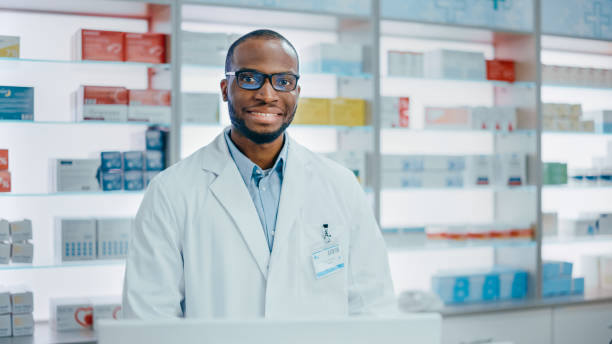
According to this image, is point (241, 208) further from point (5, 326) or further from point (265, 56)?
point (5, 326)

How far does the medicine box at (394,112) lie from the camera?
416cm

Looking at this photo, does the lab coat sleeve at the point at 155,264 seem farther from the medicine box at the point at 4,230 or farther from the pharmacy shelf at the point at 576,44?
the pharmacy shelf at the point at 576,44

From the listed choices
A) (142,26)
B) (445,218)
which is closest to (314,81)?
(142,26)

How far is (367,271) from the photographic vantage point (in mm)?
1970

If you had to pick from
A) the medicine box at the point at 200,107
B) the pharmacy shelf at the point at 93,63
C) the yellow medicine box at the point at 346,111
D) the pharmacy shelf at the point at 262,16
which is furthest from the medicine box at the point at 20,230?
the yellow medicine box at the point at 346,111

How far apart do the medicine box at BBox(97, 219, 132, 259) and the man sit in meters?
1.77

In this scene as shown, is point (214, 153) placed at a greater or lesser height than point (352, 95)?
lesser

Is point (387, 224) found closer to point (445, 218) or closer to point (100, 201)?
point (445, 218)

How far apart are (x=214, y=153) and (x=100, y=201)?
7.12 feet

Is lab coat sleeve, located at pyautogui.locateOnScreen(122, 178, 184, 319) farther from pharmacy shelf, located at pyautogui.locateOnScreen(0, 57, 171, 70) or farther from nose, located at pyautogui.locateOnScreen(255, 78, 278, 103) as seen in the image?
pharmacy shelf, located at pyautogui.locateOnScreen(0, 57, 171, 70)

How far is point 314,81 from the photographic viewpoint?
4312mm

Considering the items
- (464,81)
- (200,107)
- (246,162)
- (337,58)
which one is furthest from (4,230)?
(464,81)

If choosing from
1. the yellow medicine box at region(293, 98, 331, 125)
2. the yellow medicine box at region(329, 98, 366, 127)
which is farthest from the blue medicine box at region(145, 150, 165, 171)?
the yellow medicine box at region(329, 98, 366, 127)

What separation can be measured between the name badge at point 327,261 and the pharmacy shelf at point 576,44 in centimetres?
329
